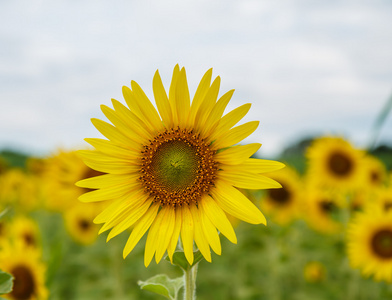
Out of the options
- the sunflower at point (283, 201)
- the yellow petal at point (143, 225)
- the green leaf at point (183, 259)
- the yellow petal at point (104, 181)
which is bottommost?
the sunflower at point (283, 201)

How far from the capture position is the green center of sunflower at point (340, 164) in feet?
24.1

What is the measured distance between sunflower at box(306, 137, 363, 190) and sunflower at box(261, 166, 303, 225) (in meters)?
0.54

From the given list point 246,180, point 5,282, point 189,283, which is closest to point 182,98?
point 246,180

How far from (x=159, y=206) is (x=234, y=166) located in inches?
20.0

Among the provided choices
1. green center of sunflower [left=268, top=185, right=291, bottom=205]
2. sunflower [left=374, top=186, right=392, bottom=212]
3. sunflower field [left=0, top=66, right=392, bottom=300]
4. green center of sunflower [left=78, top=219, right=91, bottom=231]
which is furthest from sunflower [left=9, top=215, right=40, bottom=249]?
sunflower [left=374, top=186, right=392, bottom=212]

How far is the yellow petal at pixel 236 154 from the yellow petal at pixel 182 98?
0.89 feet

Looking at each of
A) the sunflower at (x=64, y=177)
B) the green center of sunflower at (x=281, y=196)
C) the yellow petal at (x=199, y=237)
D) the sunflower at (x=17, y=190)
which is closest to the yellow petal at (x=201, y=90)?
the yellow petal at (x=199, y=237)

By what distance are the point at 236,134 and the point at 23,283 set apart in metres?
3.02

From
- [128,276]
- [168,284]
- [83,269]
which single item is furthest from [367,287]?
[168,284]

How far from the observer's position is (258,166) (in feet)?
6.93

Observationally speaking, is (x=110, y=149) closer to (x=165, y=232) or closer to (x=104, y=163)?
(x=104, y=163)

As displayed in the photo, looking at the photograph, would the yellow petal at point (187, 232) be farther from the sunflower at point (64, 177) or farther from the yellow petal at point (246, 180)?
the sunflower at point (64, 177)

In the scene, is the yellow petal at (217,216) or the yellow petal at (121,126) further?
the yellow petal at (121,126)

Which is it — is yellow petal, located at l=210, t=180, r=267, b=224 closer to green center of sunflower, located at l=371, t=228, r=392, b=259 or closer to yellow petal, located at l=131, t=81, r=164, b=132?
yellow petal, located at l=131, t=81, r=164, b=132
